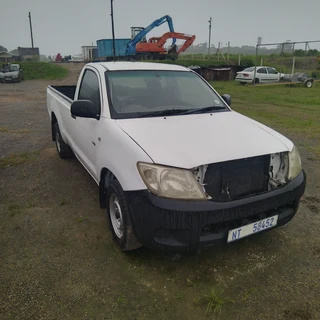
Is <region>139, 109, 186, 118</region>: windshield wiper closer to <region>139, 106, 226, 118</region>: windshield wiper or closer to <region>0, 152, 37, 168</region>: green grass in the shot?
<region>139, 106, 226, 118</region>: windshield wiper

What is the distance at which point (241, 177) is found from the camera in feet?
8.06

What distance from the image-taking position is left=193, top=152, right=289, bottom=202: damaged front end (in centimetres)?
235

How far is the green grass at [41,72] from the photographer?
27.0 metres

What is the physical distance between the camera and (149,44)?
1115 inches

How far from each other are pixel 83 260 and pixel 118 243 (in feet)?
1.13

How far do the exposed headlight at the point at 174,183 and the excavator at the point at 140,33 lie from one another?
93.5 feet

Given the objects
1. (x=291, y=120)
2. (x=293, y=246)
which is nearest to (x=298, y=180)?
(x=293, y=246)

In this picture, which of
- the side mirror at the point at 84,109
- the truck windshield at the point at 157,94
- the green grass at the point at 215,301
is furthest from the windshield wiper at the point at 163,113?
the green grass at the point at 215,301

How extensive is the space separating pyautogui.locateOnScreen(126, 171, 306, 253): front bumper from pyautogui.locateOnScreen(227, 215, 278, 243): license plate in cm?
4

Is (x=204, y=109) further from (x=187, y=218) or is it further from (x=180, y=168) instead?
(x=187, y=218)

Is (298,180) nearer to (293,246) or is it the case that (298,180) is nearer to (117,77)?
(293,246)

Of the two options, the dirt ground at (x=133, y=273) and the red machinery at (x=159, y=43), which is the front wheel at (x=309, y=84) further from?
the dirt ground at (x=133, y=273)

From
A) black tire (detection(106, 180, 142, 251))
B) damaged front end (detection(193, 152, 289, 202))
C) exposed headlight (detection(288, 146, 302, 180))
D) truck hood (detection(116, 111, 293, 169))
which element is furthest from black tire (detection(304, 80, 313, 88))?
black tire (detection(106, 180, 142, 251))

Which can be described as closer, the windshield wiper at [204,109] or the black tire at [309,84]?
the windshield wiper at [204,109]
